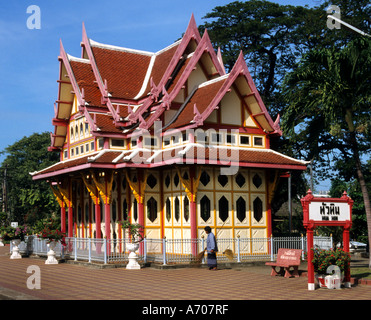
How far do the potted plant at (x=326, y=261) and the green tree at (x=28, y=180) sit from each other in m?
32.8

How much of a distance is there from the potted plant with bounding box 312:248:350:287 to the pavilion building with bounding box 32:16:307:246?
7.79m

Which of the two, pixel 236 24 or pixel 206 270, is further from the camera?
pixel 236 24

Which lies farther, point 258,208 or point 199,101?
point 199,101

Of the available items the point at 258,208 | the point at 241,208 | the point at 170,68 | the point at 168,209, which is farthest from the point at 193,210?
the point at 170,68

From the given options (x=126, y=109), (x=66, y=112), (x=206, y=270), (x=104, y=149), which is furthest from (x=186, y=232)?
(x=66, y=112)

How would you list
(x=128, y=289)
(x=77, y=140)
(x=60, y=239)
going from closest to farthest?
(x=128, y=289), (x=60, y=239), (x=77, y=140)

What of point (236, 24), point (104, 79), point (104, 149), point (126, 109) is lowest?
point (104, 149)

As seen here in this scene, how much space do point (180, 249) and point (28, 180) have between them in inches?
1519

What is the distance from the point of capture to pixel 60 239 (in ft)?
84.4

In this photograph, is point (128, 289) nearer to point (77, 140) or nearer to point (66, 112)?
point (77, 140)

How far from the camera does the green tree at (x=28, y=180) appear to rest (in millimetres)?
49188

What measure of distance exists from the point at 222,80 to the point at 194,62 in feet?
6.44

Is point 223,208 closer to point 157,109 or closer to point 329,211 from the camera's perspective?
point 157,109

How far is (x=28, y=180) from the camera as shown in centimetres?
5847
